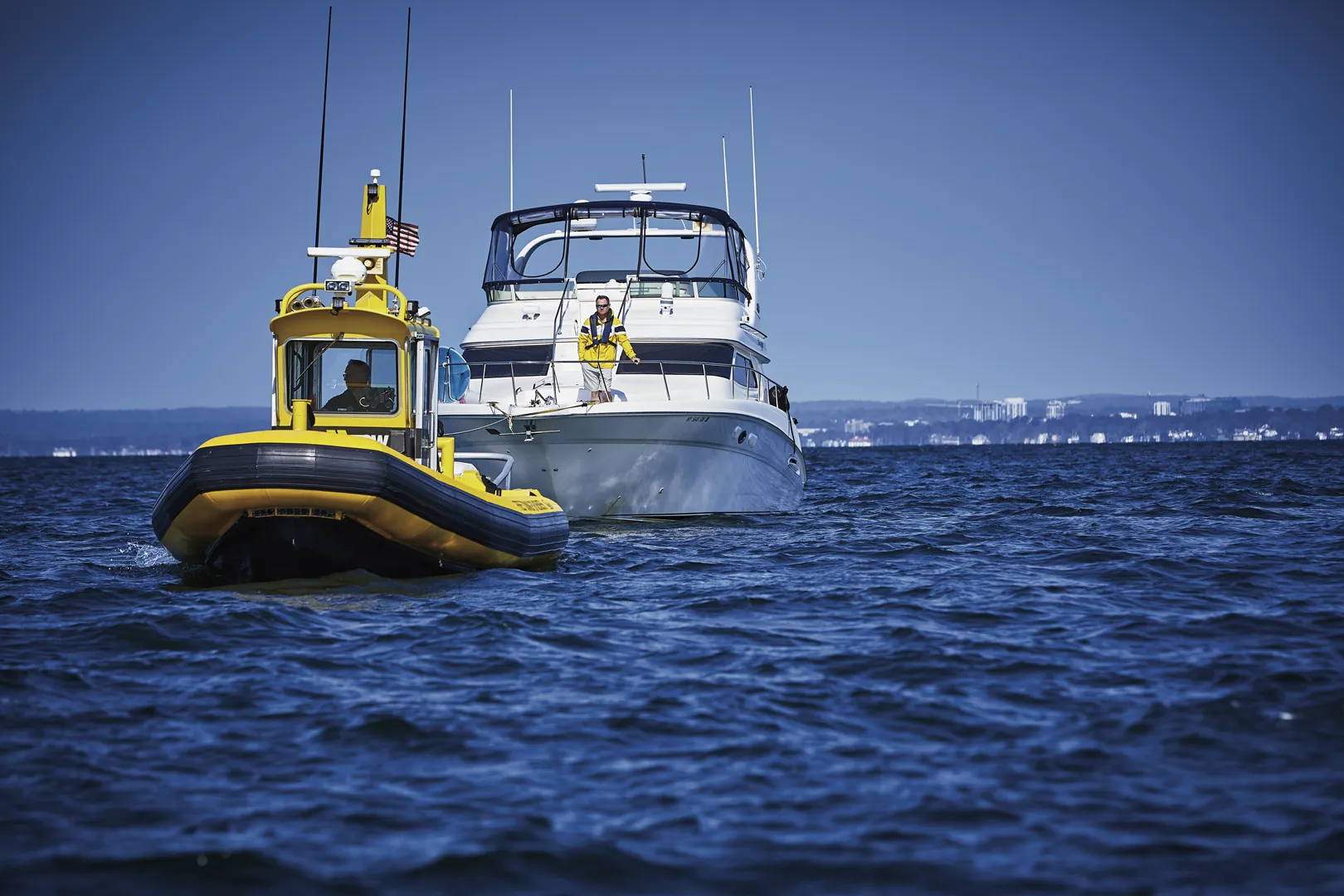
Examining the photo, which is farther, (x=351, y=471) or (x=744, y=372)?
(x=744, y=372)

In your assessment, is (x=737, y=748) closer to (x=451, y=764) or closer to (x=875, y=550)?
(x=451, y=764)

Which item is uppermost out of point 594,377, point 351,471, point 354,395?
point 594,377

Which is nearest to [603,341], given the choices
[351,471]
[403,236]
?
[403,236]

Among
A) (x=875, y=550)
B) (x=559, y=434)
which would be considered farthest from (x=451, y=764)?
(x=559, y=434)

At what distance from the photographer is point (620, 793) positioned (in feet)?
15.7

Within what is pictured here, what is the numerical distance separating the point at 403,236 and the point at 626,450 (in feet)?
15.0

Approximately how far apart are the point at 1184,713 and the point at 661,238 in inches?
562

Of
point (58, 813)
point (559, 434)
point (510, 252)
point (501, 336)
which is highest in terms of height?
point (510, 252)

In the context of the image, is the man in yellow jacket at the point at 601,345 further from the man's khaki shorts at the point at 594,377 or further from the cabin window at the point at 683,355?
the cabin window at the point at 683,355

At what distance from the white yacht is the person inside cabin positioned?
1.00 m

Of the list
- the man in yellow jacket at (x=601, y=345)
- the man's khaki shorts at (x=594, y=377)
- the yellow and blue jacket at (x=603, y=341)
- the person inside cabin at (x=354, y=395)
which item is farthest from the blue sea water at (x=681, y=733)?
the yellow and blue jacket at (x=603, y=341)

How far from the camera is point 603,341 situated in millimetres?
16156

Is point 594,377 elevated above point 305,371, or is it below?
above

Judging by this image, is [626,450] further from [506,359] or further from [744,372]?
[744,372]
